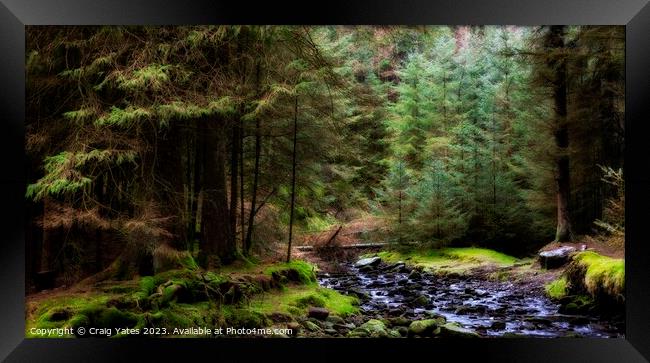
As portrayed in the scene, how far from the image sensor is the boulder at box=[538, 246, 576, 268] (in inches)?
171

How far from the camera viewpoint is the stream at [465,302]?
4.29 m

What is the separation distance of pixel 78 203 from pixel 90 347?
1.37m

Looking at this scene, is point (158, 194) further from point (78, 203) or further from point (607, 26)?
point (607, 26)

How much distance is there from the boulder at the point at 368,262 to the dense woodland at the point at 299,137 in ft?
0.86

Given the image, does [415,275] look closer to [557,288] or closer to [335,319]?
[335,319]

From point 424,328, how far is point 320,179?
70.1 inches

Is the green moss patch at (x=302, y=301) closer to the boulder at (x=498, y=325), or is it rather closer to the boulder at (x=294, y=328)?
the boulder at (x=294, y=328)

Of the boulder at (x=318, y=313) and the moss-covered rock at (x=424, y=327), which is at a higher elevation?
the boulder at (x=318, y=313)

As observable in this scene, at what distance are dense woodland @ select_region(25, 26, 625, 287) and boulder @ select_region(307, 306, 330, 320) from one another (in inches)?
25.5

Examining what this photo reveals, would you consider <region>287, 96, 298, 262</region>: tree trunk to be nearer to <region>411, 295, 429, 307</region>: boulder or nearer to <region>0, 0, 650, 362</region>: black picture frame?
<region>0, 0, 650, 362</region>: black picture frame

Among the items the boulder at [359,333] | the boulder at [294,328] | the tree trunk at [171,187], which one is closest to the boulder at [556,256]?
the boulder at [359,333]

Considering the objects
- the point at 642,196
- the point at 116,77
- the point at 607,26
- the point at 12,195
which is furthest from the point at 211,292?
the point at 607,26
